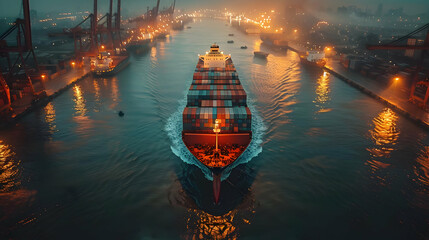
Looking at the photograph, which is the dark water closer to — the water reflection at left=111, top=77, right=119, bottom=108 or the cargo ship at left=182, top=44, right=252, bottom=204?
the cargo ship at left=182, top=44, right=252, bottom=204

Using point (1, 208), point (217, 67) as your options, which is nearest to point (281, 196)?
point (1, 208)

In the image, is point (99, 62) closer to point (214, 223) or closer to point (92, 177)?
point (92, 177)

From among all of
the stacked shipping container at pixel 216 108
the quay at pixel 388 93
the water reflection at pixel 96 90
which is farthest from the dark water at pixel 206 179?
the stacked shipping container at pixel 216 108

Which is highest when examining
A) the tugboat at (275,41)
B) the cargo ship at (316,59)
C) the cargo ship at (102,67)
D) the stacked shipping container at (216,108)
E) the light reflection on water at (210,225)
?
the tugboat at (275,41)

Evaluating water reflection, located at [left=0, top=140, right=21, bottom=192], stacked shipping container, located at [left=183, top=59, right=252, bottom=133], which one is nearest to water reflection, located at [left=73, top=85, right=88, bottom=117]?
water reflection, located at [left=0, top=140, right=21, bottom=192]

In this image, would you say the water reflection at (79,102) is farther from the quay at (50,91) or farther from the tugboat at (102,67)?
the tugboat at (102,67)

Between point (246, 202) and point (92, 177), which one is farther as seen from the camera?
point (92, 177)
